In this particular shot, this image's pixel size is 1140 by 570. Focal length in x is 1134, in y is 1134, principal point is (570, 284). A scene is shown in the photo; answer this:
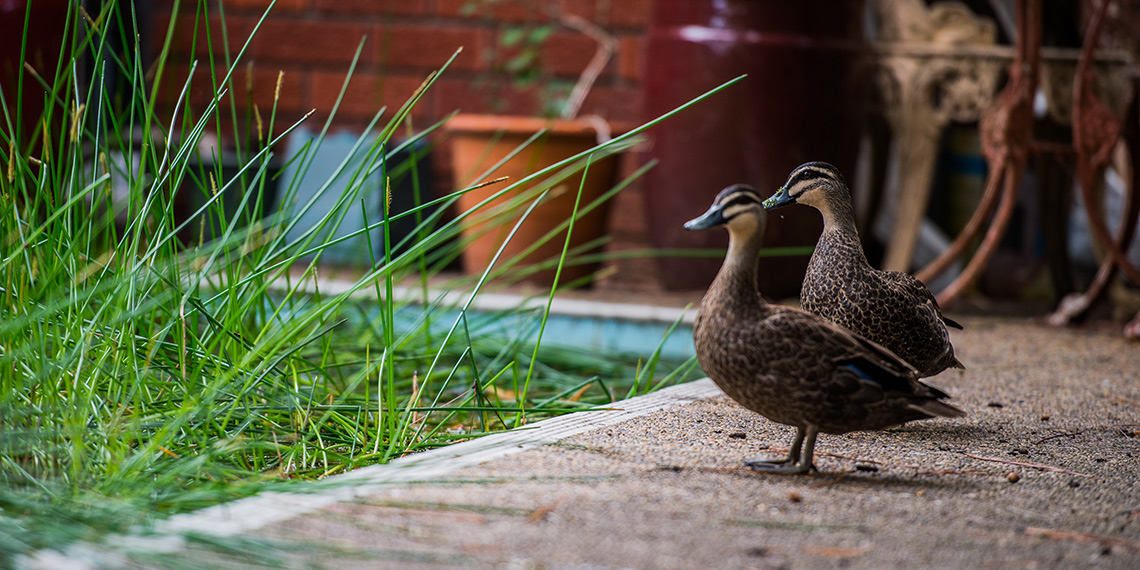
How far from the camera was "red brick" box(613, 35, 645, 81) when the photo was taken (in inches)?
188

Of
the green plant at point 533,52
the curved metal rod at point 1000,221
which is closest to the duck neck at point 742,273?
the curved metal rod at point 1000,221

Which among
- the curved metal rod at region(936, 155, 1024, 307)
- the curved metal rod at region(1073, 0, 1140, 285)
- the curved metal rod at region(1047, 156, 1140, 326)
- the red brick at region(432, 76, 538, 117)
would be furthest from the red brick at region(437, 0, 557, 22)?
the curved metal rod at region(1047, 156, 1140, 326)

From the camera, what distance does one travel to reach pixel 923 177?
4.12 metres

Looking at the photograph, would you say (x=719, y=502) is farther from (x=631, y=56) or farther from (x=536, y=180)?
(x=631, y=56)

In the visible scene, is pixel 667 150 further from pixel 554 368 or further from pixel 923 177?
pixel 554 368

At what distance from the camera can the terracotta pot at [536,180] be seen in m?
4.07

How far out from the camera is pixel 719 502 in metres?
1.46

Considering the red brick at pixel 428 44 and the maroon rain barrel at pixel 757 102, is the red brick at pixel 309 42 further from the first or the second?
the maroon rain barrel at pixel 757 102

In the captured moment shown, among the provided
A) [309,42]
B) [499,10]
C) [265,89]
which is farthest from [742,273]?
[265,89]

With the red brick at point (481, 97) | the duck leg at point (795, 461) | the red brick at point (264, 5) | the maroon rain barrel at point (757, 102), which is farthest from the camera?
the red brick at point (264, 5)

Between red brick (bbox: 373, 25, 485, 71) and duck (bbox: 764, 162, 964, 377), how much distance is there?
309 cm

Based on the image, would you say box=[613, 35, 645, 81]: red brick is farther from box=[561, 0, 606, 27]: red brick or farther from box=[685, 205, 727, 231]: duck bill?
box=[685, 205, 727, 231]: duck bill

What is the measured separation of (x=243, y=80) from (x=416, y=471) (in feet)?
13.2

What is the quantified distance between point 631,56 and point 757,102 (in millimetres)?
962
